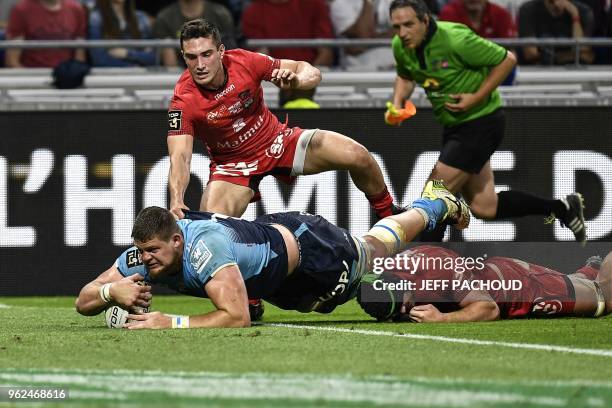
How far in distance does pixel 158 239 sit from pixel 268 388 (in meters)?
2.10

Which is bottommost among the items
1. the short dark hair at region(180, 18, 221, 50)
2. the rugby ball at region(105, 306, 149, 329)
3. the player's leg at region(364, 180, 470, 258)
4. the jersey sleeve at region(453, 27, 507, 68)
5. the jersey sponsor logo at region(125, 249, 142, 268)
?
the rugby ball at region(105, 306, 149, 329)

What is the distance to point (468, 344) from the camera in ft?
22.2

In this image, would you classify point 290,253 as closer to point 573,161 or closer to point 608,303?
point 608,303

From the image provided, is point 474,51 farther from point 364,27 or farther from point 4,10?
point 4,10

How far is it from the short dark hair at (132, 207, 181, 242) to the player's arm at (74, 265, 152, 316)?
0.41m

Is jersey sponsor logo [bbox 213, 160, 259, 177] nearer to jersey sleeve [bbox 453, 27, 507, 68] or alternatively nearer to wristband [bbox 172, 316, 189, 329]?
jersey sleeve [bbox 453, 27, 507, 68]

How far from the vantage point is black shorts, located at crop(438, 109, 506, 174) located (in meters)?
10.6

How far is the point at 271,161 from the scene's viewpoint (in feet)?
31.6

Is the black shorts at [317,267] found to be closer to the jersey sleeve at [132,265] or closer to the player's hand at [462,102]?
the jersey sleeve at [132,265]

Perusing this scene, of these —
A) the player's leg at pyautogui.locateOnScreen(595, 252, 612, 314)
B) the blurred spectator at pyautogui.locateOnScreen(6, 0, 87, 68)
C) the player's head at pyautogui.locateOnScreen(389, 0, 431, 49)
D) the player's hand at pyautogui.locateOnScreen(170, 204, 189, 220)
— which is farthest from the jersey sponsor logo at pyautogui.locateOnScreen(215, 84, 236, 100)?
the blurred spectator at pyautogui.locateOnScreen(6, 0, 87, 68)

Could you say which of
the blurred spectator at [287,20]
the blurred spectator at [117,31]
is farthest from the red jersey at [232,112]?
the blurred spectator at [117,31]

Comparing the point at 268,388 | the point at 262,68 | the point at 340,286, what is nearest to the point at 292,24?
the point at 262,68

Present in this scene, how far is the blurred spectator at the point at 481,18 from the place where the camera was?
14.0m

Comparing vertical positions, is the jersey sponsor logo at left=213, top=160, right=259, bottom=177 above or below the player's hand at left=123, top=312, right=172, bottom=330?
above
